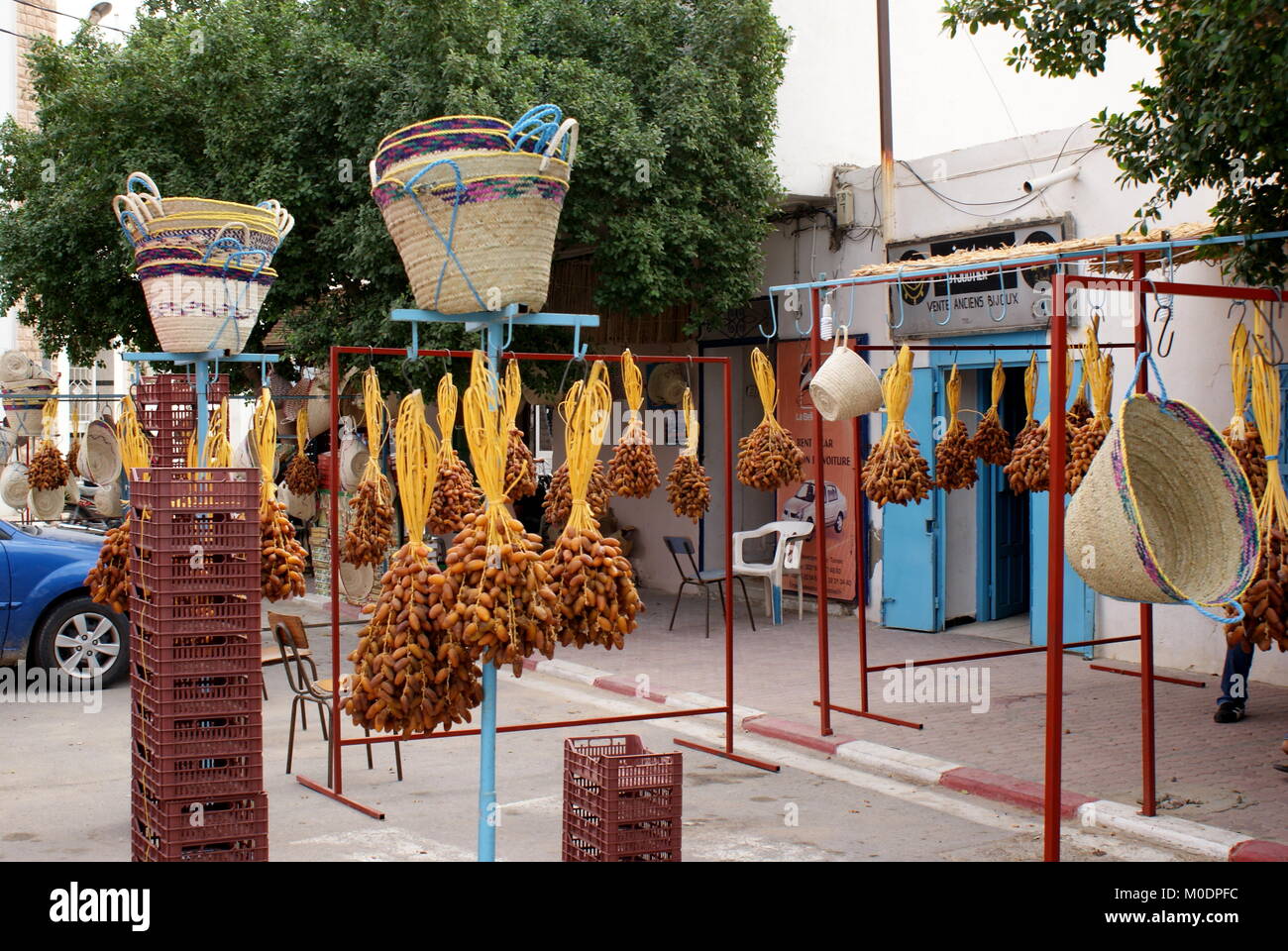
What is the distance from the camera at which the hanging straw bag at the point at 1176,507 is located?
15.0 ft

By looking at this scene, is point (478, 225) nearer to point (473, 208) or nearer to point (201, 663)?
point (473, 208)

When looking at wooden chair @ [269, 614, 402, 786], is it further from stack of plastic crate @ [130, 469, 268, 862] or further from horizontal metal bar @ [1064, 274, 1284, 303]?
horizontal metal bar @ [1064, 274, 1284, 303]

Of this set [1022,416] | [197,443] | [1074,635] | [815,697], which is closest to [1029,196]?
[1022,416]

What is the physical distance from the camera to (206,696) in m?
5.10

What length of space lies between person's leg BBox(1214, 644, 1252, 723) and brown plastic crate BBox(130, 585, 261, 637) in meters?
6.69

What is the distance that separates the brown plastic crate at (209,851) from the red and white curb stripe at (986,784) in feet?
13.6

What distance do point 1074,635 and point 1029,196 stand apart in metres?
3.99

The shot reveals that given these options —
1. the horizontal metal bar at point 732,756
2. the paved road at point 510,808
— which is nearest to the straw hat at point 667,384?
the paved road at point 510,808

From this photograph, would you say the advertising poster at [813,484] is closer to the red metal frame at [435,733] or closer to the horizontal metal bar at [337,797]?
the red metal frame at [435,733]

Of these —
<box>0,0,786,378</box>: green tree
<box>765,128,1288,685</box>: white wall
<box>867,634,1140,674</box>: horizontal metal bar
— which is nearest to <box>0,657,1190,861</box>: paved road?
<box>867,634,1140,674</box>: horizontal metal bar

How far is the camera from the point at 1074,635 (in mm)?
11016

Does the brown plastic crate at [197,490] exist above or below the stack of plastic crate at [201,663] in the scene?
above

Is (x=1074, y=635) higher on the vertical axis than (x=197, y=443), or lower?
lower

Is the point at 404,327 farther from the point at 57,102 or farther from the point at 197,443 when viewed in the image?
the point at 197,443
